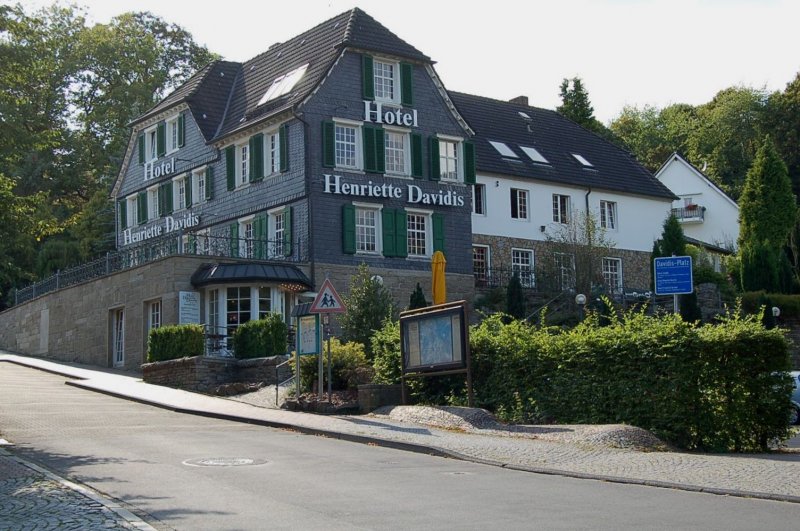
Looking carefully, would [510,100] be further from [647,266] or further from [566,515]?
[566,515]

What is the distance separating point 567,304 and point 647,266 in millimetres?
10437

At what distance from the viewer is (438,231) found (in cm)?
4219

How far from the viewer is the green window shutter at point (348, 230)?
3956 cm

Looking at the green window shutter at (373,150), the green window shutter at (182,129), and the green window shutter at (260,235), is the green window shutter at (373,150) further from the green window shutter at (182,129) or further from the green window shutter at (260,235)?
the green window shutter at (182,129)

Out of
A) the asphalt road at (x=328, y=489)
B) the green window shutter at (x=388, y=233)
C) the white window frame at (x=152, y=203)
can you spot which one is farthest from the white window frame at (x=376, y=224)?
the asphalt road at (x=328, y=489)

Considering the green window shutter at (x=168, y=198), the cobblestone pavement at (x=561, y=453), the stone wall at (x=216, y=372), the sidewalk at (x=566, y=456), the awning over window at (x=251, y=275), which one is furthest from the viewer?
the green window shutter at (x=168, y=198)

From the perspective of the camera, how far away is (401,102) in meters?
42.1

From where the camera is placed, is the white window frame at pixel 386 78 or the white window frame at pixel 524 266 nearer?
the white window frame at pixel 386 78

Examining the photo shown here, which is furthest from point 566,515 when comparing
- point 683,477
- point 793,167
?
point 793,167

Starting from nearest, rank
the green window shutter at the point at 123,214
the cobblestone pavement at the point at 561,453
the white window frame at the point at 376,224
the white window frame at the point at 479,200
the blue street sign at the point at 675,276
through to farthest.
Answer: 1. the cobblestone pavement at the point at 561,453
2. the blue street sign at the point at 675,276
3. the white window frame at the point at 376,224
4. the white window frame at the point at 479,200
5. the green window shutter at the point at 123,214

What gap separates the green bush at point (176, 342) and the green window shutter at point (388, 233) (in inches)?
426

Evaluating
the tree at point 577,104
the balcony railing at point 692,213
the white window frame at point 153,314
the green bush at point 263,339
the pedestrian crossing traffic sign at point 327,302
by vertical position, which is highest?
the tree at point 577,104

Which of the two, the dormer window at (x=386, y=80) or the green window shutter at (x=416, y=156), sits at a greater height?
the dormer window at (x=386, y=80)

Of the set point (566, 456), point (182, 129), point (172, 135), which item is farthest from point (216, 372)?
point (172, 135)
